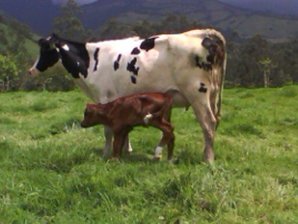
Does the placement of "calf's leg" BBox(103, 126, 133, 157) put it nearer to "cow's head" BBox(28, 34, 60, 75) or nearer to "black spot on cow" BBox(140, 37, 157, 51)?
"black spot on cow" BBox(140, 37, 157, 51)

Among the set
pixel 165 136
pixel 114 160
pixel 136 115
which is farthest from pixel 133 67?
pixel 114 160

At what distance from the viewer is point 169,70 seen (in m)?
8.68

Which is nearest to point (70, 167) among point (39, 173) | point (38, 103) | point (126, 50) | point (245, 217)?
point (39, 173)

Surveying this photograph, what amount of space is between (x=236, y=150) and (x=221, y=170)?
2462 millimetres

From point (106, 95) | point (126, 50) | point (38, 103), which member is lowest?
point (38, 103)

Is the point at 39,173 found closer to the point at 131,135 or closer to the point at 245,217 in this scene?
the point at 245,217

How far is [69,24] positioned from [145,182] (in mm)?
102881

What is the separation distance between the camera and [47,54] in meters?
9.97

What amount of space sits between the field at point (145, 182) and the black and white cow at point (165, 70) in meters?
0.92

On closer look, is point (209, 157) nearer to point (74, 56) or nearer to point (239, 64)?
point (74, 56)

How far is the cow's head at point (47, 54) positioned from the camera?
389 inches

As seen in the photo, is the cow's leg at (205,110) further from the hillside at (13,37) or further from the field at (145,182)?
the hillside at (13,37)

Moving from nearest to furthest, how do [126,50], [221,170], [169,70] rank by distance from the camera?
[221,170] → [169,70] → [126,50]

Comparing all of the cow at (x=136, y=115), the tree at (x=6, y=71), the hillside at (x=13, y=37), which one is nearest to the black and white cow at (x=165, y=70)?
the cow at (x=136, y=115)
